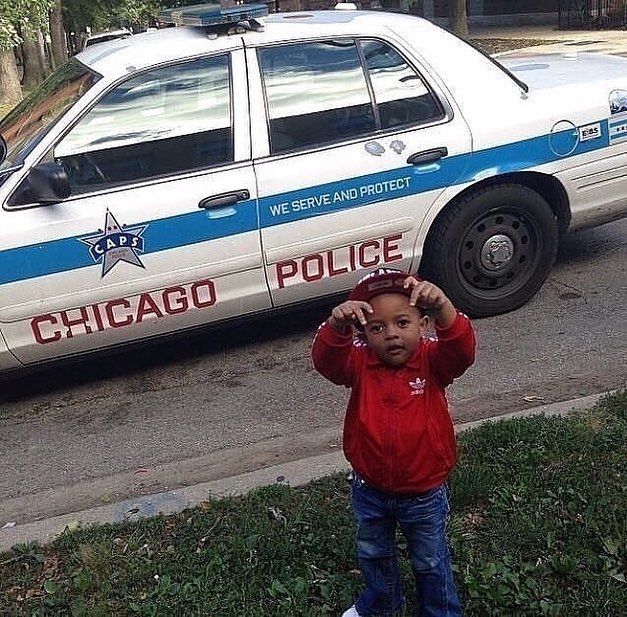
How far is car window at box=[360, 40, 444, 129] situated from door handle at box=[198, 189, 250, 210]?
A: 863 millimetres

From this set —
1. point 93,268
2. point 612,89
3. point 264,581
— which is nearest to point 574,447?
point 264,581

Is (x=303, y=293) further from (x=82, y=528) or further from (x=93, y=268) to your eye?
(x=82, y=528)

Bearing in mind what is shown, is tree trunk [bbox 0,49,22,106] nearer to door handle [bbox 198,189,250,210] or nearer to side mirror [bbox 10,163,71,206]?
side mirror [bbox 10,163,71,206]

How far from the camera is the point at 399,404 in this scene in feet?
7.50

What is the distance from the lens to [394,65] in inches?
183

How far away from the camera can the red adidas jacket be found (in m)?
2.27

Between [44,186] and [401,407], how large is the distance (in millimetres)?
2340

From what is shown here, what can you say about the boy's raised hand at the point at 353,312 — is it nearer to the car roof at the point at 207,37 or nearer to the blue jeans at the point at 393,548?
the blue jeans at the point at 393,548

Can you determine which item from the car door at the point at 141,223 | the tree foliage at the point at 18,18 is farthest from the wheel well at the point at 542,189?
the tree foliage at the point at 18,18

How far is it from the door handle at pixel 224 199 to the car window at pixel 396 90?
86 centimetres

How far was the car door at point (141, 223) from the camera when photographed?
4023mm

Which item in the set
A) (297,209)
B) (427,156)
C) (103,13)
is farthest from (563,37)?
(103,13)

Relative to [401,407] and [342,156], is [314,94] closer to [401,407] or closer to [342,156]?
[342,156]

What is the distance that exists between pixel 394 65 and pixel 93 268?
1.94 meters
